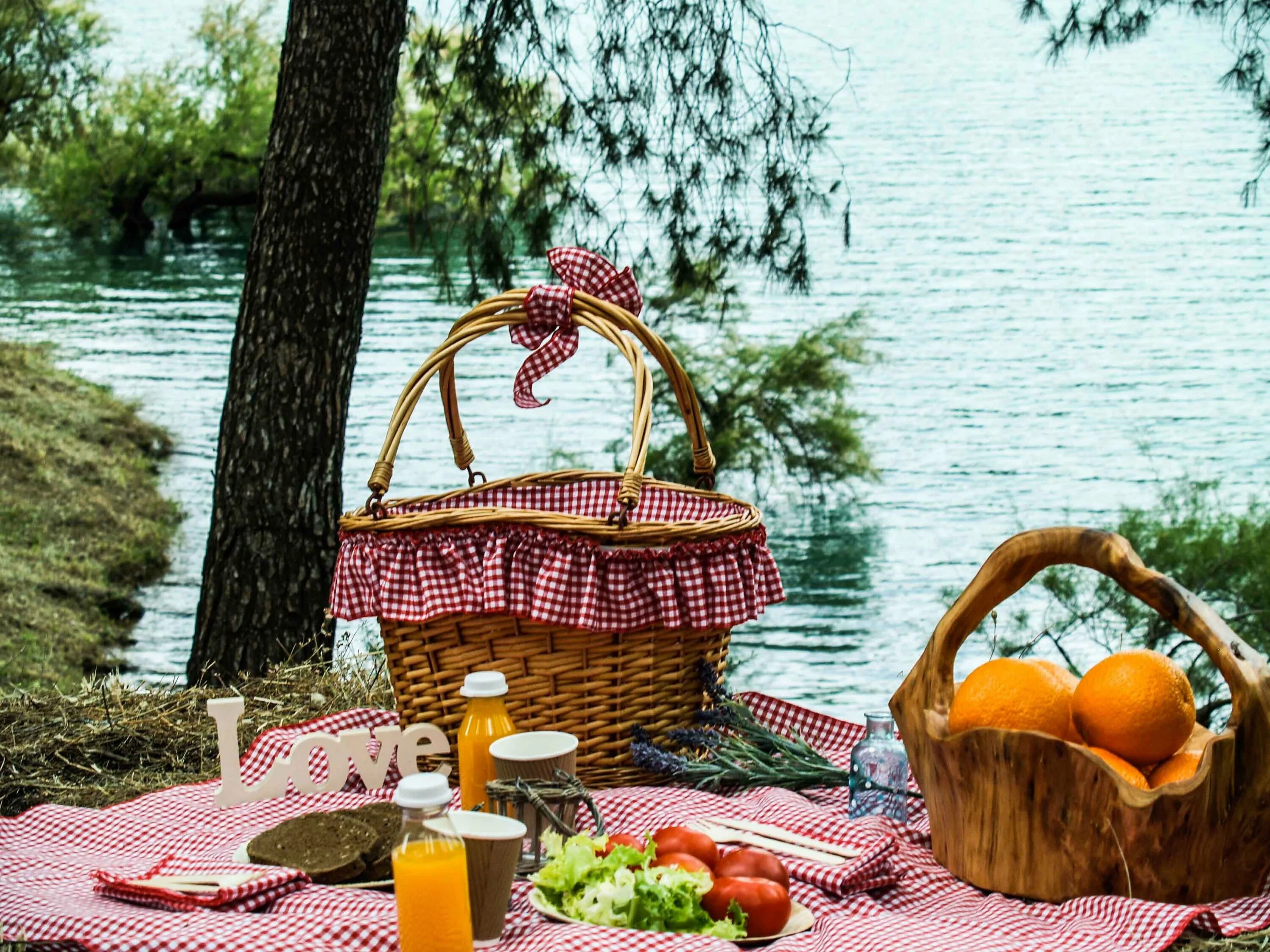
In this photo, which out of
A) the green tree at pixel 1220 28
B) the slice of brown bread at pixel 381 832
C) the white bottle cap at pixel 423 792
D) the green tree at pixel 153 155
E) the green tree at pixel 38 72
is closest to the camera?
the white bottle cap at pixel 423 792

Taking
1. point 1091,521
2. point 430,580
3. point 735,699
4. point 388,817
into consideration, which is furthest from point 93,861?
point 1091,521

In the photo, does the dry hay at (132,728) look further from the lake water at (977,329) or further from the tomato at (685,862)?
the lake water at (977,329)

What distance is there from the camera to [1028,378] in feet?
14.8

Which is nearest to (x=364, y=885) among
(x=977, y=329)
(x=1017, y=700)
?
(x=1017, y=700)

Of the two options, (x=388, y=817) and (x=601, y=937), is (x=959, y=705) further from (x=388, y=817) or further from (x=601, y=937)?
(x=388, y=817)

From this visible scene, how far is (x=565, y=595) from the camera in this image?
4.49 feet

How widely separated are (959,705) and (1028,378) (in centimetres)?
352

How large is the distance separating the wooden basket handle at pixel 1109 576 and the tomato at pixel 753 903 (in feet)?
0.89

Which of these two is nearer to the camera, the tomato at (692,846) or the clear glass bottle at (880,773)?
the tomato at (692,846)

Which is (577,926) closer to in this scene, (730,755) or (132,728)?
(730,755)

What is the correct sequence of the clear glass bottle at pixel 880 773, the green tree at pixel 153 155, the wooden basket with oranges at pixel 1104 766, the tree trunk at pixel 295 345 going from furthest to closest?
the green tree at pixel 153 155, the tree trunk at pixel 295 345, the clear glass bottle at pixel 880 773, the wooden basket with oranges at pixel 1104 766

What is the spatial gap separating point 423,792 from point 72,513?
15.4 ft

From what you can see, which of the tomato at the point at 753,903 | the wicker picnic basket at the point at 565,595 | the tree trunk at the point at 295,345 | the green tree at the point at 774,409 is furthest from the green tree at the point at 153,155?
the tomato at the point at 753,903

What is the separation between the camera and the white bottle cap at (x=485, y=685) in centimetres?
120
